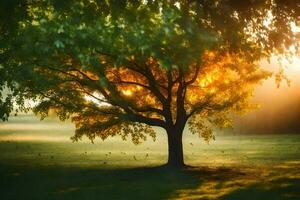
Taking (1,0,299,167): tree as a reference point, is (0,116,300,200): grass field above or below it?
below

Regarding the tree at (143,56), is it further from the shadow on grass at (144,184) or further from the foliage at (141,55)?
the shadow on grass at (144,184)

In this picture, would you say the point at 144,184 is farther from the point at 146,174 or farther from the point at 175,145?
the point at 175,145

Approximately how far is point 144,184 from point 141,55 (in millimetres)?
5435

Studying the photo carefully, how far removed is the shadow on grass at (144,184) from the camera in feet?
57.4

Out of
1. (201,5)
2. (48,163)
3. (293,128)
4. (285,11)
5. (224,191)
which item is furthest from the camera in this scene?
(293,128)

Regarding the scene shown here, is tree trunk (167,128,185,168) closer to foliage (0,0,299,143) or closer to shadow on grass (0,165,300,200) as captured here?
foliage (0,0,299,143)

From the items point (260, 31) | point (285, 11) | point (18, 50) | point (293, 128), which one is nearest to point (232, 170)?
point (260, 31)

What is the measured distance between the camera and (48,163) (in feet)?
94.3

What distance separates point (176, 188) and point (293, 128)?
36129 mm

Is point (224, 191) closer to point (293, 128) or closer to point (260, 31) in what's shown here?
point (260, 31)

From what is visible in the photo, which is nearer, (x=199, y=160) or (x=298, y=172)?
(x=298, y=172)

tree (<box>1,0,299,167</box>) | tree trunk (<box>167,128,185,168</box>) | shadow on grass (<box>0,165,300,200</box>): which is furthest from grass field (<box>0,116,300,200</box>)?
tree (<box>1,0,299,167</box>)

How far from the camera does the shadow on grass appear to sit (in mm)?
17500

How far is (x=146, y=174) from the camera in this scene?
76.4 ft
